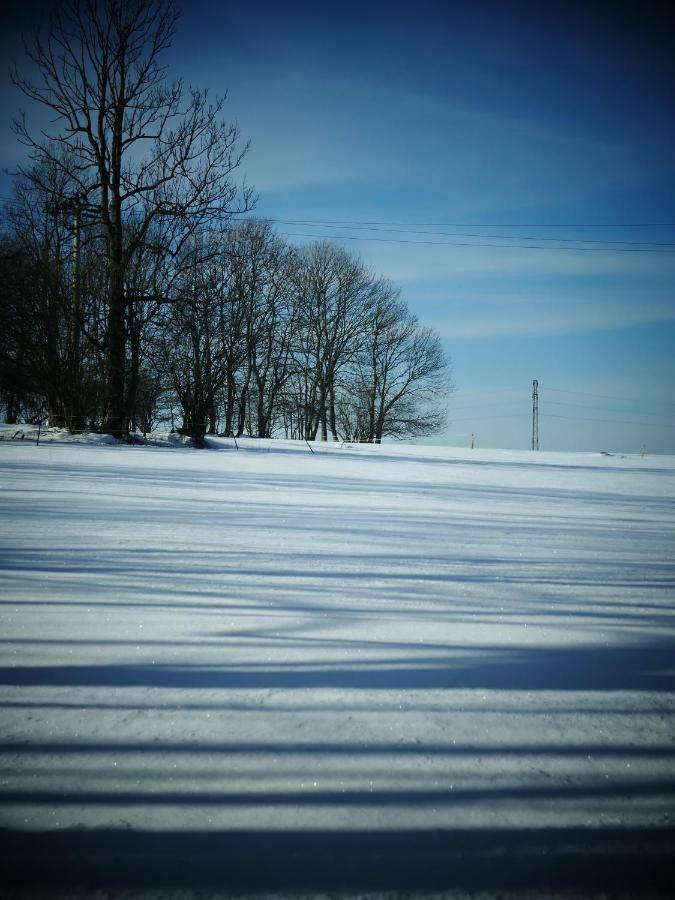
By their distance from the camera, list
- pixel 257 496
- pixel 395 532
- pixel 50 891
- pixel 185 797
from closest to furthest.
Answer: pixel 50 891 → pixel 185 797 → pixel 395 532 → pixel 257 496

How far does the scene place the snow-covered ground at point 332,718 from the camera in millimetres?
617

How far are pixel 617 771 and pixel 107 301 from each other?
10825 millimetres

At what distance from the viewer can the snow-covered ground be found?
62cm

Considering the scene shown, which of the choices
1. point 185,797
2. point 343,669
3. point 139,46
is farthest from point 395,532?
point 139,46

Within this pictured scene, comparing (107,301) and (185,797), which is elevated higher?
(107,301)

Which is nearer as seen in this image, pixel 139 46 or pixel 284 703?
pixel 284 703

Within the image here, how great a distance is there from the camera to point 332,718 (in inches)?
34.4

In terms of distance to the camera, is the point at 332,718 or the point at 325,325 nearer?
the point at 332,718

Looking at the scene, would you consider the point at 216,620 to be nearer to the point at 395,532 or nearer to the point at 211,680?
the point at 211,680

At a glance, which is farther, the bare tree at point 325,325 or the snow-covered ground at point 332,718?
the bare tree at point 325,325

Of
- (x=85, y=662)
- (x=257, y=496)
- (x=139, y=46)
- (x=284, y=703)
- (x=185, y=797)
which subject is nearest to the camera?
(x=185, y=797)

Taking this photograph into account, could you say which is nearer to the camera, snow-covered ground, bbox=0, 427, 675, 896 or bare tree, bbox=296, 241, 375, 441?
snow-covered ground, bbox=0, 427, 675, 896

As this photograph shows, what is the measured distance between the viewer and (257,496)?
3641mm

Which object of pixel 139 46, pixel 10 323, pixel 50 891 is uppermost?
pixel 139 46
